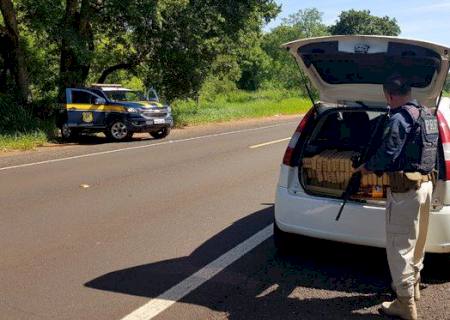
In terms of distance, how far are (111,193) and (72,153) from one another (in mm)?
5745

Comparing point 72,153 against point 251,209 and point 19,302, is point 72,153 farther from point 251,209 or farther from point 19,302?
point 19,302

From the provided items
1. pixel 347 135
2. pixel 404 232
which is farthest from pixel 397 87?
pixel 347 135

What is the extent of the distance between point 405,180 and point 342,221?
36.3 inches

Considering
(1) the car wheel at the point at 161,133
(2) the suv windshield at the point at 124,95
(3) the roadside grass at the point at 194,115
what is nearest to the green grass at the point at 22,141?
(3) the roadside grass at the point at 194,115

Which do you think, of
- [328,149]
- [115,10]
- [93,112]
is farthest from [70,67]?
[328,149]

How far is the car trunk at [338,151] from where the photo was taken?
4.79 meters

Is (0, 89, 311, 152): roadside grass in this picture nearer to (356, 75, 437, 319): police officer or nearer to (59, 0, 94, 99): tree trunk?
(59, 0, 94, 99): tree trunk

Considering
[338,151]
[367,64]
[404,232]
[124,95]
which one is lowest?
[404,232]

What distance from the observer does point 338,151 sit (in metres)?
5.42

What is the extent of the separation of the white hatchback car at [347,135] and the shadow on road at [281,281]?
35 centimetres

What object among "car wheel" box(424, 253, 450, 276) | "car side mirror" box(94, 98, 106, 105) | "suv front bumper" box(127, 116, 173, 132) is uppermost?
"car side mirror" box(94, 98, 106, 105)

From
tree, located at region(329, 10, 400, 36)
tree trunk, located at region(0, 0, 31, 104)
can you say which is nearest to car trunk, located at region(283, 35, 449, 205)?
tree trunk, located at region(0, 0, 31, 104)

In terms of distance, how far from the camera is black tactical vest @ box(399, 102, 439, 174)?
383 centimetres

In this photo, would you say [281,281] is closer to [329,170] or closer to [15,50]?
[329,170]
